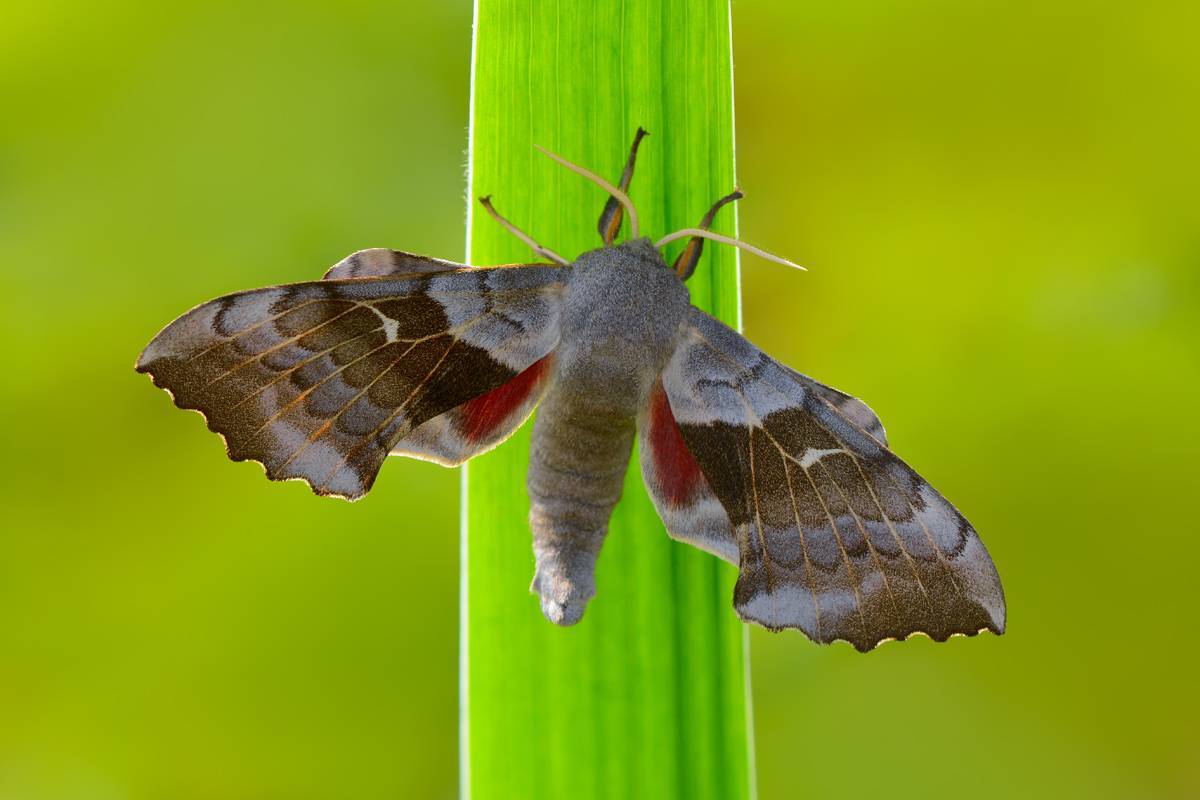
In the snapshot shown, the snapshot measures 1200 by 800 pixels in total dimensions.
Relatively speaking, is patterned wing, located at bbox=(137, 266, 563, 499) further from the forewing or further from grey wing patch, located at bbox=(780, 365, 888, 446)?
grey wing patch, located at bbox=(780, 365, 888, 446)

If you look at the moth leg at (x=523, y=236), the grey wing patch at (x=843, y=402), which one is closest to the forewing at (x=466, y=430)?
the moth leg at (x=523, y=236)

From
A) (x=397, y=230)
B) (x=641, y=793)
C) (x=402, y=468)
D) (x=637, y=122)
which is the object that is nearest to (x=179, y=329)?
(x=637, y=122)

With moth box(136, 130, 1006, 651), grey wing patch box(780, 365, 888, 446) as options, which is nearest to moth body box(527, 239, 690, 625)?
moth box(136, 130, 1006, 651)

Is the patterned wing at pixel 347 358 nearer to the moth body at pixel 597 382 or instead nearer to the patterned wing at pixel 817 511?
the moth body at pixel 597 382

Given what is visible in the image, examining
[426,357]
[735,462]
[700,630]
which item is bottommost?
[700,630]

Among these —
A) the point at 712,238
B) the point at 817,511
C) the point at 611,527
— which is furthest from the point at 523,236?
the point at 817,511

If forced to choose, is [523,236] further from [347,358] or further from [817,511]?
[817,511]

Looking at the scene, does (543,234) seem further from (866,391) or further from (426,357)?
(866,391)
